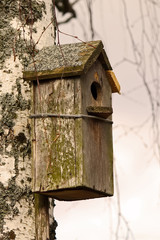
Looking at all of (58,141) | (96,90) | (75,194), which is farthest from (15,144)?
(96,90)

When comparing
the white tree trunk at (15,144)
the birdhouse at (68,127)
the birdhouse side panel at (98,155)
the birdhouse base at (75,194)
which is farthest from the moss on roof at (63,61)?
the birdhouse base at (75,194)

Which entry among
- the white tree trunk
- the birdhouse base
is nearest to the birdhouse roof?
the white tree trunk

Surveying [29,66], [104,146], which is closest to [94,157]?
[104,146]

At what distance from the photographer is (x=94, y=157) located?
318cm

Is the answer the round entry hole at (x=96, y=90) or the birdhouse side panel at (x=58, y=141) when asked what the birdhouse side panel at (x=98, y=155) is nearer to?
the birdhouse side panel at (x=58, y=141)

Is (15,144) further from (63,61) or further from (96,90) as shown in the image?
(96,90)

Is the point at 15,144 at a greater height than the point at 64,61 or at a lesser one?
lesser

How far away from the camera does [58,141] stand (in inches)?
121

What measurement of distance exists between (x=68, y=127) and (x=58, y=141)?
0.28 feet

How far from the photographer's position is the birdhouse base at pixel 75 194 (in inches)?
120

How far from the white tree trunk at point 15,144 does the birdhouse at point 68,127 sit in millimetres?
58

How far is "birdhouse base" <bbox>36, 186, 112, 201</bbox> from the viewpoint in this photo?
3.05 meters

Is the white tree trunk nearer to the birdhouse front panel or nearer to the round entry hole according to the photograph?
the birdhouse front panel

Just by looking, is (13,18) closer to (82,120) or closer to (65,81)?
(65,81)
